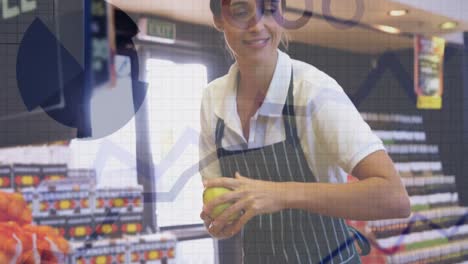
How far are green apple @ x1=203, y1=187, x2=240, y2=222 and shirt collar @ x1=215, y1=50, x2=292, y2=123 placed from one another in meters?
0.16

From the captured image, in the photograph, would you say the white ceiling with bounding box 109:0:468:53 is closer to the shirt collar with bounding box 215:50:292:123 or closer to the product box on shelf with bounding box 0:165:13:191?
the shirt collar with bounding box 215:50:292:123

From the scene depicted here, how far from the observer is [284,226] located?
1345mm

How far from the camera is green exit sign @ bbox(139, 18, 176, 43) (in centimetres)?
130

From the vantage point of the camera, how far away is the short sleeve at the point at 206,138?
4.38ft

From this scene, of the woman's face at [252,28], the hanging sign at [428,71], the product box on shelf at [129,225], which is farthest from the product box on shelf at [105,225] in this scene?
the hanging sign at [428,71]

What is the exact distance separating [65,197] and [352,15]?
81 centimetres

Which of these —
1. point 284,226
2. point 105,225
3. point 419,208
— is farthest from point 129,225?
point 419,208

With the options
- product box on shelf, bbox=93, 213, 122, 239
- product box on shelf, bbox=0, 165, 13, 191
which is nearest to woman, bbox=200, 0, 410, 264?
product box on shelf, bbox=93, 213, 122, 239

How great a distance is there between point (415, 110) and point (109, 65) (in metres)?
0.76

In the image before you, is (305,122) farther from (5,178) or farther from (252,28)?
(5,178)

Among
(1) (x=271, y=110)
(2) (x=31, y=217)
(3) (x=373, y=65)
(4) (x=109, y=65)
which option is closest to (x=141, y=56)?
(4) (x=109, y=65)

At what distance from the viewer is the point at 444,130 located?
1.45 m

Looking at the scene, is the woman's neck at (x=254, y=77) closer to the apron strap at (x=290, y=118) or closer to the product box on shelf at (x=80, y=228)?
the apron strap at (x=290, y=118)

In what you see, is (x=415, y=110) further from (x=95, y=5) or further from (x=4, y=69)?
(x=4, y=69)
